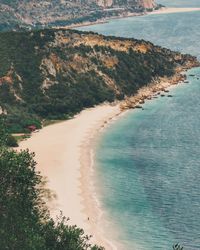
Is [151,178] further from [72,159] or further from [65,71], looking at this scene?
[65,71]

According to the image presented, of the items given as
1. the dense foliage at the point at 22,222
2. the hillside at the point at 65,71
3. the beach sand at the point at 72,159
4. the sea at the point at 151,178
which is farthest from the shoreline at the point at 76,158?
the dense foliage at the point at 22,222

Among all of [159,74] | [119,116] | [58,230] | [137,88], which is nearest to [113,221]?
[58,230]

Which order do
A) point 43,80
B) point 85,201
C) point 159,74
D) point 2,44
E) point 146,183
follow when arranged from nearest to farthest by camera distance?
point 85,201 < point 146,183 < point 43,80 < point 2,44 < point 159,74

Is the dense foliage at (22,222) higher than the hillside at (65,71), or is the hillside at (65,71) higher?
the dense foliage at (22,222)

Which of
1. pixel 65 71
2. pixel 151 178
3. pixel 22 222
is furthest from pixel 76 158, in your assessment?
pixel 65 71

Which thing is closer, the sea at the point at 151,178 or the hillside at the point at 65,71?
the sea at the point at 151,178

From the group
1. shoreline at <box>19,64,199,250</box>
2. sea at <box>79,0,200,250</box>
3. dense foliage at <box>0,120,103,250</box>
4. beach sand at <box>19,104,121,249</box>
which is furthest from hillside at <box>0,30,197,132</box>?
dense foliage at <box>0,120,103,250</box>

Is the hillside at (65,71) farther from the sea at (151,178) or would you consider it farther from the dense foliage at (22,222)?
the dense foliage at (22,222)

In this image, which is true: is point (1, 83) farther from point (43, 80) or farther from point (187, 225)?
point (187, 225)
